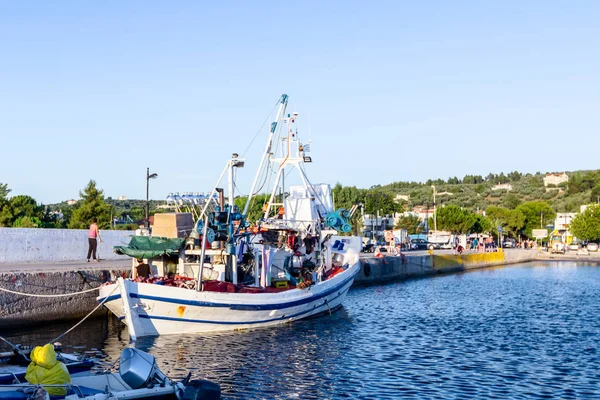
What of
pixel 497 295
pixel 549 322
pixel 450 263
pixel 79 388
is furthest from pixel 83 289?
pixel 450 263

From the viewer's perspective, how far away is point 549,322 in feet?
98.2

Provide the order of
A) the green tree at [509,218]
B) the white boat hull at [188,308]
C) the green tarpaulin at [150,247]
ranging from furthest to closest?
the green tree at [509,218]
the green tarpaulin at [150,247]
the white boat hull at [188,308]

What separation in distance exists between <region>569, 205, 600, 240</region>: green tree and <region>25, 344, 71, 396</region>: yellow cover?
105 metres

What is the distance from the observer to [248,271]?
2772 centimetres

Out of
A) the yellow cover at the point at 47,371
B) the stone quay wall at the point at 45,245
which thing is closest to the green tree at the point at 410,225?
the stone quay wall at the point at 45,245

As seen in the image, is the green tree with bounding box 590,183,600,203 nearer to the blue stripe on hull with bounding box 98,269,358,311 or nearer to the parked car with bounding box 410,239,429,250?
the parked car with bounding box 410,239,429,250

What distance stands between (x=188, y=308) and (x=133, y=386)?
9156 mm

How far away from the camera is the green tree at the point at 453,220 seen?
116125 mm

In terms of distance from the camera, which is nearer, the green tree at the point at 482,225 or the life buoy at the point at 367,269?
the life buoy at the point at 367,269

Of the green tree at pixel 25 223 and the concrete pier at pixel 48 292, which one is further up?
the green tree at pixel 25 223

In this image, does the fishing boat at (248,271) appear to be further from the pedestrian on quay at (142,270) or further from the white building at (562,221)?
the white building at (562,221)

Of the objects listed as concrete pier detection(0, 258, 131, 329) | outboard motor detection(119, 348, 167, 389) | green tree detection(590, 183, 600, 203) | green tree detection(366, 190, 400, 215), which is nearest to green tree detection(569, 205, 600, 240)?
green tree detection(366, 190, 400, 215)

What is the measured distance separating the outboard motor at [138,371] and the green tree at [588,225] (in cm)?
10374

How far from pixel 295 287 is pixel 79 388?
604 inches
